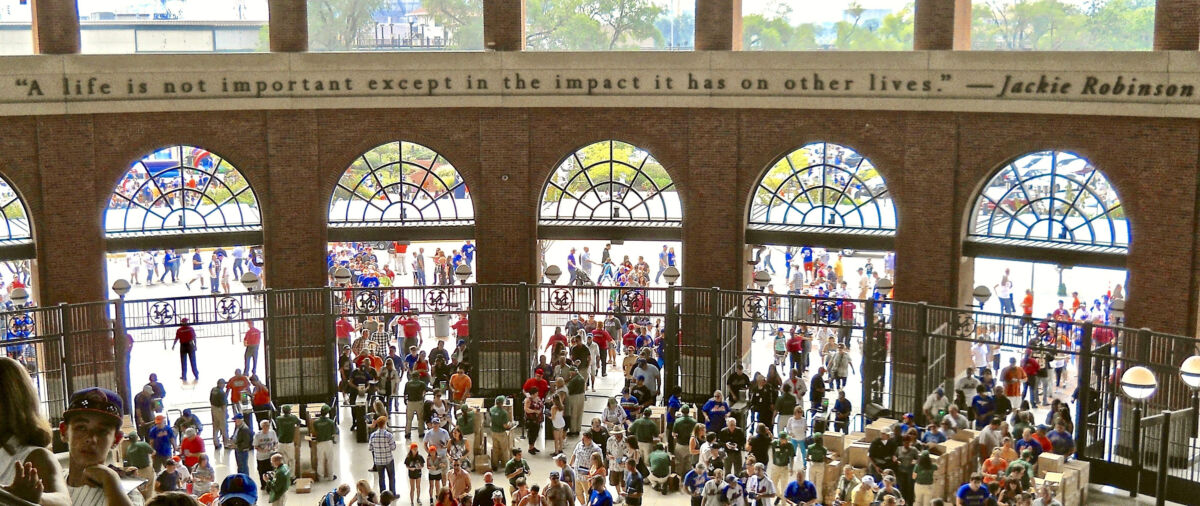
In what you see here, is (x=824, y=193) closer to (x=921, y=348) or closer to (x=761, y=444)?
(x=921, y=348)

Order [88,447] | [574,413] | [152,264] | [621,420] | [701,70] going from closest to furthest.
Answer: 1. [88,447]
2. [621,420]
3. [574,413]
4. [701,70]
5. [152,264]

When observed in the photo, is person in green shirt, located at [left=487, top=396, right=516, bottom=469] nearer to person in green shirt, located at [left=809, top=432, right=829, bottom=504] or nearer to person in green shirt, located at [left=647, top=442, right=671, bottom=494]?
person in green shirt, located at [left=647, top=442, right=671, bottom=494]

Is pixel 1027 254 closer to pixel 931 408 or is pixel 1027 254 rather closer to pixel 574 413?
pixel 931 408

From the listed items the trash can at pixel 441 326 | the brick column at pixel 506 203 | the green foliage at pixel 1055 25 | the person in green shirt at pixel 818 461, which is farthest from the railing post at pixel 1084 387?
the trash can at pixel 441 326

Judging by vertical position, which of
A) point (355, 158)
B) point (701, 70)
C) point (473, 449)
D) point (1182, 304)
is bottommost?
point (473, 449)

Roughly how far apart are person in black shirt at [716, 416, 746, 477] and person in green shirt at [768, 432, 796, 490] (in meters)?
0.51

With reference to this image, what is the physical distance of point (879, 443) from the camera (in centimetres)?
1908

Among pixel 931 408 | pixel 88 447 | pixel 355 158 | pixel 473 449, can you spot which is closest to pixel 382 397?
pixel 473 449

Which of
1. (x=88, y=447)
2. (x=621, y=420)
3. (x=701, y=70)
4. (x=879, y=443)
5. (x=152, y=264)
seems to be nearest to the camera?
(x=88, y=447)

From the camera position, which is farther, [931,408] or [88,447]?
[931,408]

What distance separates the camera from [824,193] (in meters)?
25.9

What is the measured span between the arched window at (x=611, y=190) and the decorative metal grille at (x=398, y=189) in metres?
2.05

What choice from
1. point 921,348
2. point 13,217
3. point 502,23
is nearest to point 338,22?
point 502,23

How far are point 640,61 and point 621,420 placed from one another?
8.15 m
